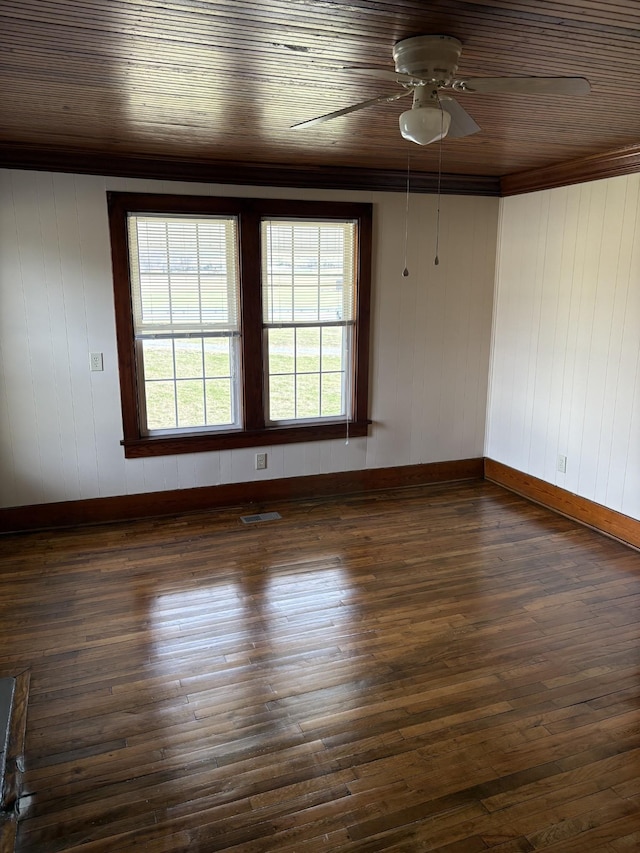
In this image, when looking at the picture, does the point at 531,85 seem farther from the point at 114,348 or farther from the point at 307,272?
the point at 114,348

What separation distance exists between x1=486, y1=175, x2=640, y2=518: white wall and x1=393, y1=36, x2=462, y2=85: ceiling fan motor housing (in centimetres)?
233

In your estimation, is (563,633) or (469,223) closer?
(563,633)

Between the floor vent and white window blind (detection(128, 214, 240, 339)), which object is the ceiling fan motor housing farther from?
the floor vent

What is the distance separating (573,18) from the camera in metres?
2.01

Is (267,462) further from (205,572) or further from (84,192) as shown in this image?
(84,192)

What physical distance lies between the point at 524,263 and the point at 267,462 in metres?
2.64

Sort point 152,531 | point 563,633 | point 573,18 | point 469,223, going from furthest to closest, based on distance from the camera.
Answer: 1. point 469,223
2. point 152,531
3. point 563,633
4. point 573,18

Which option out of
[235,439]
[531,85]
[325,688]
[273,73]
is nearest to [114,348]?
[235,439]

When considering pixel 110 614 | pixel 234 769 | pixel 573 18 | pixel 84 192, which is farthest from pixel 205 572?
pixel 573 18

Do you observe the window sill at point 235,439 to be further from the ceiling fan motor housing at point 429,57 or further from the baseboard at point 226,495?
the ceiling fan motor housing at point 429,57

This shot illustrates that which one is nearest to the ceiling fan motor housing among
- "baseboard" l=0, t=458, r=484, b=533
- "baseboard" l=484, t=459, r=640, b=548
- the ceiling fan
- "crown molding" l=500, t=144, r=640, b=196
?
the ceiling fan

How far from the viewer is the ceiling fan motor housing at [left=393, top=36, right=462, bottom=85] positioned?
2180mm

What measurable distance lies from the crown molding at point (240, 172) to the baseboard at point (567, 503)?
2394mm

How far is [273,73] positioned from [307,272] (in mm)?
2379
